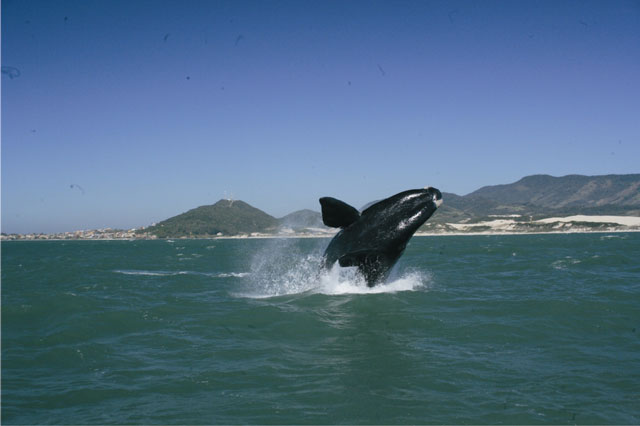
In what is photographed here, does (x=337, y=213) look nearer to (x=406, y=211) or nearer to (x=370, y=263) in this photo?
(x=406, y=211)

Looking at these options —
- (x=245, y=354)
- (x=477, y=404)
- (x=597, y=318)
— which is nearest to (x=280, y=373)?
(x=245, y=354)

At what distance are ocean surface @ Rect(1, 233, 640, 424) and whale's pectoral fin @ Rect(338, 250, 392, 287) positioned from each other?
2.53ft

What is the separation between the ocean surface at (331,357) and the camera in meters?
6.54

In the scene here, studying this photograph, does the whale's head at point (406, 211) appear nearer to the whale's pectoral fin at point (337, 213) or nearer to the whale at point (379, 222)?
the whale at point (379, 222)

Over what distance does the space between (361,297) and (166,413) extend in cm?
946

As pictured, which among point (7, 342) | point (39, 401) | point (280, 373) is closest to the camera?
point (39, 401)

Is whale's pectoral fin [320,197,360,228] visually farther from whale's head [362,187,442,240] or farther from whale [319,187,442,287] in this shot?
whale's head [362,187,442,240]

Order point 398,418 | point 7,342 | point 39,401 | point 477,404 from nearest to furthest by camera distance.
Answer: point 398,418, point 477,404, point 39,401, point 7,342

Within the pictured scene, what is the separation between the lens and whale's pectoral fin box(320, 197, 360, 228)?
11.5 meters

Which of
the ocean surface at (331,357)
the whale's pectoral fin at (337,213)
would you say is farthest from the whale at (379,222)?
the ocean surface at (331,357)

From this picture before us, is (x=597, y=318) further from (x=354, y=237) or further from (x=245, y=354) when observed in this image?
(x=245, y=354)

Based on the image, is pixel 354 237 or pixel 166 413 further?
pixel 354 237

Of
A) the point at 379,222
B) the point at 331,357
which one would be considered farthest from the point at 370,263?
the point at 331,357

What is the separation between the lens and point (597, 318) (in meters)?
12.1
